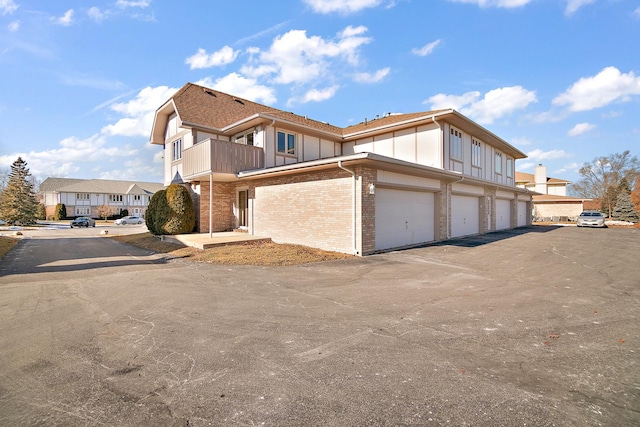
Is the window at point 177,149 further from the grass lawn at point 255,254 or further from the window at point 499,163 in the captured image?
the window at point 499,163

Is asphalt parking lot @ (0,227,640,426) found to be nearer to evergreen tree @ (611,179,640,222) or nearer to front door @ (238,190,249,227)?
front door @ (238,190,249,227)

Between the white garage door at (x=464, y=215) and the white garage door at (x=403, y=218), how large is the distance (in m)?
2.39

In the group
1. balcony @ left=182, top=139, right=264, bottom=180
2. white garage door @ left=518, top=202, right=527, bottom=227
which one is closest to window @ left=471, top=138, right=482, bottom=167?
white garage door @ left=518, top=202, right=527, bottom=227

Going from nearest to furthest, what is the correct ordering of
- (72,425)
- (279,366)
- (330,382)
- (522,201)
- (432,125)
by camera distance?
(72,425), (330,382), (279,366), (432,125), (522,201)

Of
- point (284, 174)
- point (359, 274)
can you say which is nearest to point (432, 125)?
point (284, 174)

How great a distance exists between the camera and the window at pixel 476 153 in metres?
19.6

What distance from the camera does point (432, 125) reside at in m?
16.2

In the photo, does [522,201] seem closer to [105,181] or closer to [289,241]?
[289,241]

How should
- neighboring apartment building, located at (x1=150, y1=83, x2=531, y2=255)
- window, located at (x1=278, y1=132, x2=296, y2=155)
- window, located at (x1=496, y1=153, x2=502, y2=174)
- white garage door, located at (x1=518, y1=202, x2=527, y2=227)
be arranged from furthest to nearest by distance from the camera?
white garage door, located at (x1=518, y1=202, x2=527, y2=227), window, located at (x1=496, y1=153, x2=502, y2=174), window, located at (x1=278, y1=132, x2=296, y2=155), neighboring apartment building, located at (x1=150, y1=83, x2=531, y2=255)

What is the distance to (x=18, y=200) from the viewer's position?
132 feet

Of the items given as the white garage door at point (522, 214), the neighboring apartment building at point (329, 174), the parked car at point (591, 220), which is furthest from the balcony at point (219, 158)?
the parked car at point (591, 220)

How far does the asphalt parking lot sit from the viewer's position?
272cm

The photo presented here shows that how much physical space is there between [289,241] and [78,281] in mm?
7753

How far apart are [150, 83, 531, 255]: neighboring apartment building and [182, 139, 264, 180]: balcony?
0.17ft
